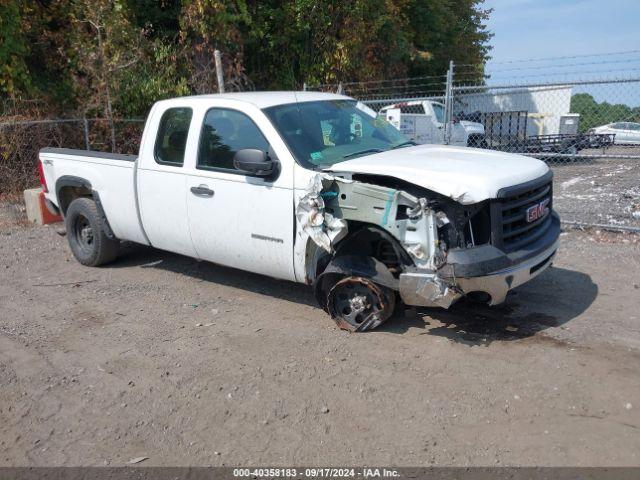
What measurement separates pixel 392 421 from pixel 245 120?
292cm

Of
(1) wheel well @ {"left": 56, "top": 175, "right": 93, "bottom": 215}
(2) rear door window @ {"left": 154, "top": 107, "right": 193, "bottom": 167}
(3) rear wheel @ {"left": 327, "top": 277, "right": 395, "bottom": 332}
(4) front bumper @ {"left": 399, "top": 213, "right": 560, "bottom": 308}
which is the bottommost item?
(3) rear wheel @ {"left": 327, "top": 277, "right": 395, "bottom": 332}

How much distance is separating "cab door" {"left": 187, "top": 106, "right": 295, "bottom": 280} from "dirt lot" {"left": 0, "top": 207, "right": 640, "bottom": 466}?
1.89ft

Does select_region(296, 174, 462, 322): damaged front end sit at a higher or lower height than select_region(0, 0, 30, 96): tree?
lower

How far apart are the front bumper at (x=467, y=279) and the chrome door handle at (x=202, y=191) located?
2016 millimetres

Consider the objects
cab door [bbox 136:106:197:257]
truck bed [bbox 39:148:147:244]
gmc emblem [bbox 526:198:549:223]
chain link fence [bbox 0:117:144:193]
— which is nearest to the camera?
gmc emblem [bbox 526:198:549:223]

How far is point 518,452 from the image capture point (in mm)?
3219

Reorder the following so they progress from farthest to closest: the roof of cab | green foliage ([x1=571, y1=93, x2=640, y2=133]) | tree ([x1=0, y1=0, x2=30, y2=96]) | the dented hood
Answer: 1. tree ([x1=0, y1=0, x2=30, y2=96])
2. green foliage ([x1=571, y1=93, x2=640, y2=133])
3. the roof of cab
4. the dented hood

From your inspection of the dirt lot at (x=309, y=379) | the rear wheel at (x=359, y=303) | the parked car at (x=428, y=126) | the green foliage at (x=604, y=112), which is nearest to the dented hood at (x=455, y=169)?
the rear wheel at (x=359, y=303)

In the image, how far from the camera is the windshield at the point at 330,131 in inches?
196

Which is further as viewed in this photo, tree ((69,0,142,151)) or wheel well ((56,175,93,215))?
tree ((69,0,142,151))

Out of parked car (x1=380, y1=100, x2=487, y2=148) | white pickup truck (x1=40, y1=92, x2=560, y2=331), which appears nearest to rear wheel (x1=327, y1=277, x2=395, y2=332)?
white pickup truck (x1=40, y1=92, x2=560, y2=331)

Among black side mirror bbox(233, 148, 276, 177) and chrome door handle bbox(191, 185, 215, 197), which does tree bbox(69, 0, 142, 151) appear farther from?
black side mirror bbox(233, 148, 276, 177)

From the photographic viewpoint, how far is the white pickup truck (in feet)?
13.9

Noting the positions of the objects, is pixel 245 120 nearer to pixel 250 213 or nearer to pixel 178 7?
pixel 250 213
